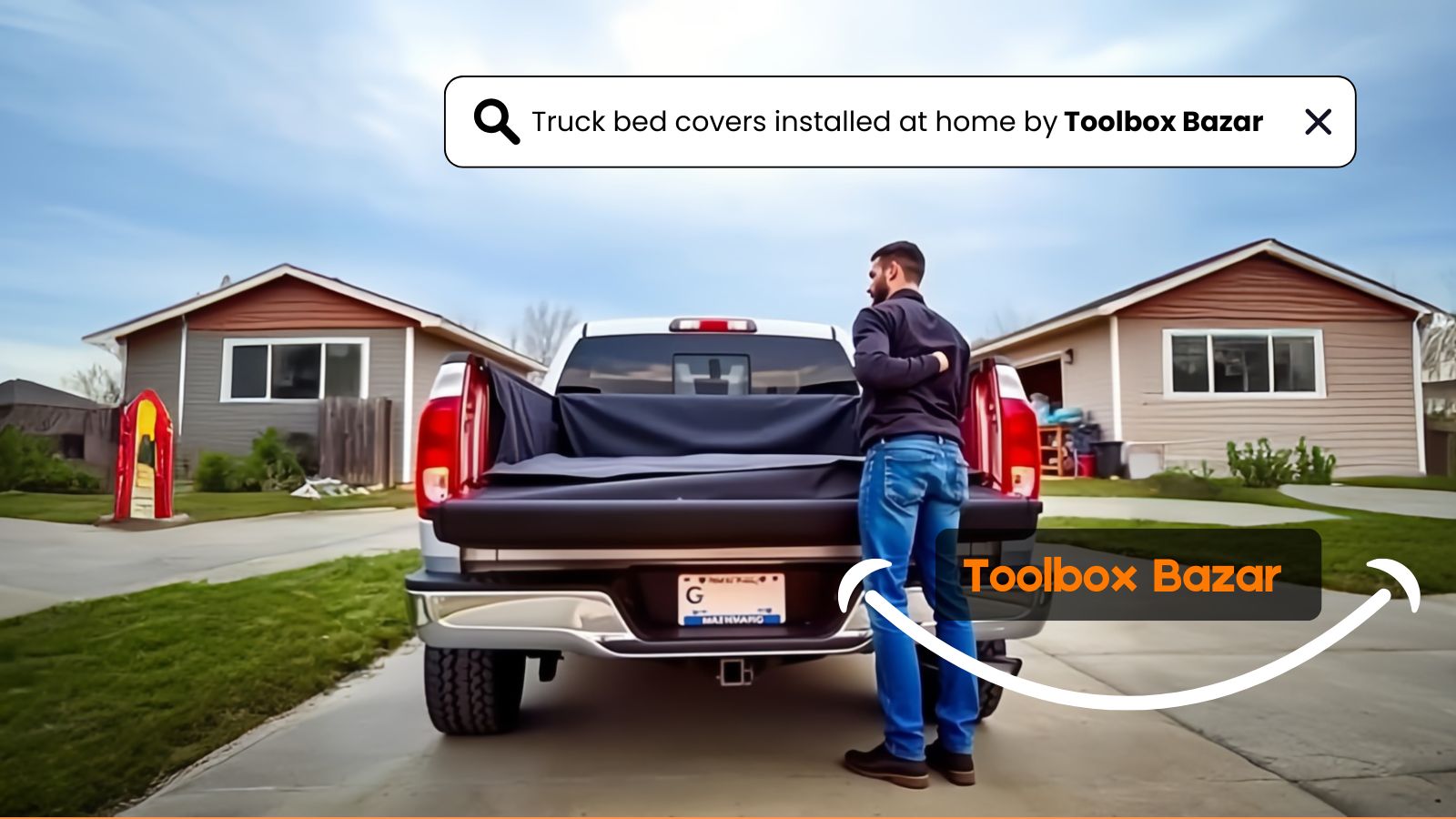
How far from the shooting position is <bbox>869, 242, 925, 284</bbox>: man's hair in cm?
306

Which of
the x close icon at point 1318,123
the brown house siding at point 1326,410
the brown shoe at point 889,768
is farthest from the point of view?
the brown house siding at point 1326,410

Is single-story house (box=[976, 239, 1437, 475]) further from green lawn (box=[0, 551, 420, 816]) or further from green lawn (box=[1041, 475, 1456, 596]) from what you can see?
green lawn (box=[0, 551, 420, 816])

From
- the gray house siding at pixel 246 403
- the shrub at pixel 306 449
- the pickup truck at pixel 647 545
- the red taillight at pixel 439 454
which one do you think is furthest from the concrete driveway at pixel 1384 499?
the shrub at pixel 306 449

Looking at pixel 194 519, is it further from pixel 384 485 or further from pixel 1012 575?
pixel 1012 575

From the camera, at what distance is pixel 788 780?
2.83 metres

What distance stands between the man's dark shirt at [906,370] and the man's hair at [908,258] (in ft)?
0.25

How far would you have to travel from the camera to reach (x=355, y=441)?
16.0 metres

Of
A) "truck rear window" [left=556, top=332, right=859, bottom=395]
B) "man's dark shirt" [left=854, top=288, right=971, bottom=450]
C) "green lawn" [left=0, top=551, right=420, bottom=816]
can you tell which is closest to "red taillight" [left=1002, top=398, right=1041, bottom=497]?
"man's dark shirt" [left=854, top=288, right=971, bottom=450]

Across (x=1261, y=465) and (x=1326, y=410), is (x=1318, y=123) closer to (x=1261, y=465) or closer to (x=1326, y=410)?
(x=1261, y=465)

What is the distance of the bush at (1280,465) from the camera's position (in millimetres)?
13641

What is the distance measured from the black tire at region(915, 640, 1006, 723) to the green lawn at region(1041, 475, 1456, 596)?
182 inches

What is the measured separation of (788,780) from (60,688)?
11.3 feet

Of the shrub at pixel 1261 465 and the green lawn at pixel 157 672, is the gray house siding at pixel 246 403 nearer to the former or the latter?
the green lawn at pixel 157 672

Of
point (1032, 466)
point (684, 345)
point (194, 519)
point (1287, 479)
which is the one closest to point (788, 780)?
point (1032, 466)
